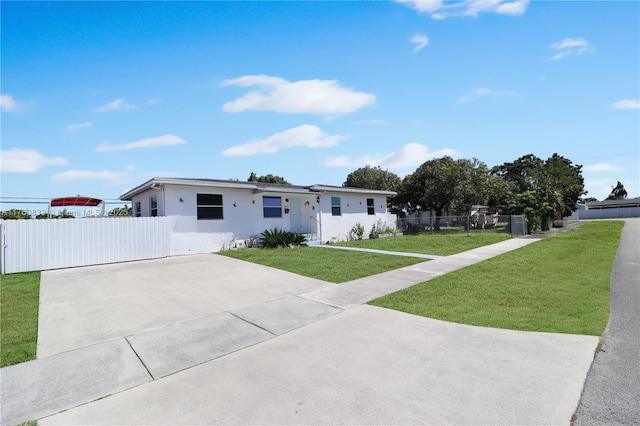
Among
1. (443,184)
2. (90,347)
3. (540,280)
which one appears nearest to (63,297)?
(90,347)

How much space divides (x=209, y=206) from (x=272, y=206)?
367 centimetres

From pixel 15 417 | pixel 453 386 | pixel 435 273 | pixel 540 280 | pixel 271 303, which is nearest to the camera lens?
pixel 15 417

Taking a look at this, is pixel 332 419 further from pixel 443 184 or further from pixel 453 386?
pixel 443 184

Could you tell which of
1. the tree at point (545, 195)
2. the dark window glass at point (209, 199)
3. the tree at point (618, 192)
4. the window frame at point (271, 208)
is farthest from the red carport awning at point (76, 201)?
the tree at point (618, 192)

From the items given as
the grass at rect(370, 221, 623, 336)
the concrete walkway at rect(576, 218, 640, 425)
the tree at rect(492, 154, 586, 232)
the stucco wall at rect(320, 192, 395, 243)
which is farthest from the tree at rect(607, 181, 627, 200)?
the concrete walkway at rect(576, 218, 640, 425)

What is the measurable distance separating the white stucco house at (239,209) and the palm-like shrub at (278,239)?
0.68m

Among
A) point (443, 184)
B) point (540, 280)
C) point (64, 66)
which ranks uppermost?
point (64, 66)

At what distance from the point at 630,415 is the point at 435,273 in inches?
253

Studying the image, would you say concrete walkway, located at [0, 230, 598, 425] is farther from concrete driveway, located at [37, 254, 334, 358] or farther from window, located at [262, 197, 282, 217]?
window, located at [262, 197, 282, 217]

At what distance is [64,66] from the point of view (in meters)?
9.77

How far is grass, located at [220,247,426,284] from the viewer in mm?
9229

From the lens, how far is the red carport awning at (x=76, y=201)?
15914 millimetres

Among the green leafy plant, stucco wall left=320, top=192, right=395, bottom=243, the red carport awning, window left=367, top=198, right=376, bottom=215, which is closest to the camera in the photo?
the red carport awning

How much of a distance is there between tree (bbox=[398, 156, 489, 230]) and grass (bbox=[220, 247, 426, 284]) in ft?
59.8
